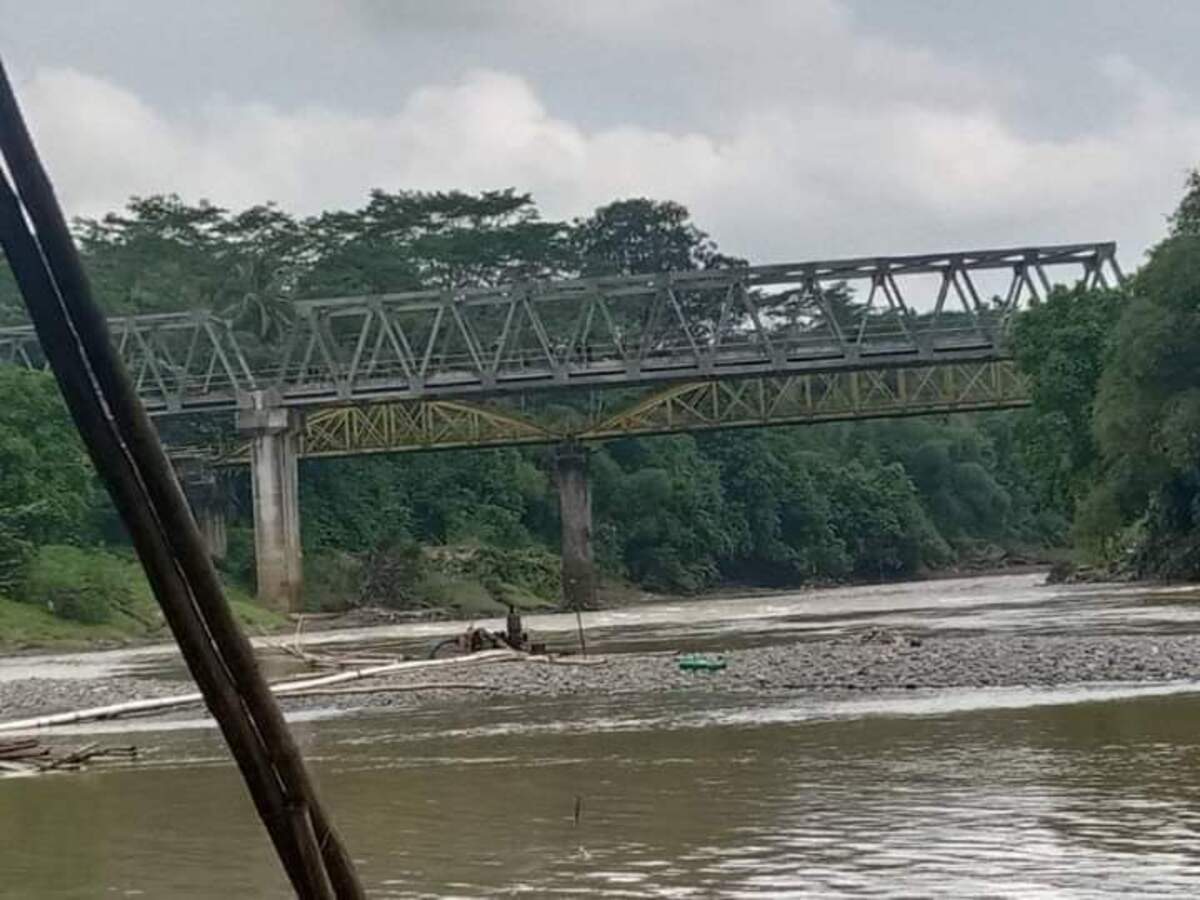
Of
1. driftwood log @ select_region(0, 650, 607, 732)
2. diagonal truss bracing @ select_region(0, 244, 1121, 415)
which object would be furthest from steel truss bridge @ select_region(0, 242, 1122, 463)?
driftwood log @ select_region(0, 650, 607, 732)

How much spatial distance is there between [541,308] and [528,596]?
21.9 m

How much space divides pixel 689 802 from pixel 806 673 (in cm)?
1112

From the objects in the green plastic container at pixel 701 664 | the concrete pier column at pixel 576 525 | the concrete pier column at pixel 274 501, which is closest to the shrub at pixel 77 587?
the concrete pier column at pixel 274 501

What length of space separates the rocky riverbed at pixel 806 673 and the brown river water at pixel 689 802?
1.37 metres

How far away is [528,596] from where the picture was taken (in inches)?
3194

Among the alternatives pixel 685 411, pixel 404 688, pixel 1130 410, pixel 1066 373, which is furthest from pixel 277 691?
pixel 685 411

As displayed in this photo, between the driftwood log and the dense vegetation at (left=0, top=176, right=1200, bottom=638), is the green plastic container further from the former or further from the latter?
the dense vegetation at (left=0, top=176, right=1200, bottom=638)

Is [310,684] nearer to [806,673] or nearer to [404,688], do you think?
[404,688]

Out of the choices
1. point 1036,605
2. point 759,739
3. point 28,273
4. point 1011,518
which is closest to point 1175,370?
point 1036,605

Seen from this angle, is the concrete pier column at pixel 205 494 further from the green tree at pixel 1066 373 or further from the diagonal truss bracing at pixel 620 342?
the green tree at pixel 1066 373

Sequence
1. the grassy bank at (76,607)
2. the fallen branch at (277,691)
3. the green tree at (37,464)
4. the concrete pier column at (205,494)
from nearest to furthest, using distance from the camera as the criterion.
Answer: the fallen branch at (277,691) < the grassy bank at (76,607) < the green tree at (37,464) < the concrete pier column at (205,494)

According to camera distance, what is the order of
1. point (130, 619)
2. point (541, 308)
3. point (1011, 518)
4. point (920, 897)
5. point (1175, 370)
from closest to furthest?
point (920, 897)
point (1175, 370)
point (130, 619)
point (541, 308)
point (1011, 518)

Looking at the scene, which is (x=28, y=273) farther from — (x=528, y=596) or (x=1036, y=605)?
(x=528, y=596)

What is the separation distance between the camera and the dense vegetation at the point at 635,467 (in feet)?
175
